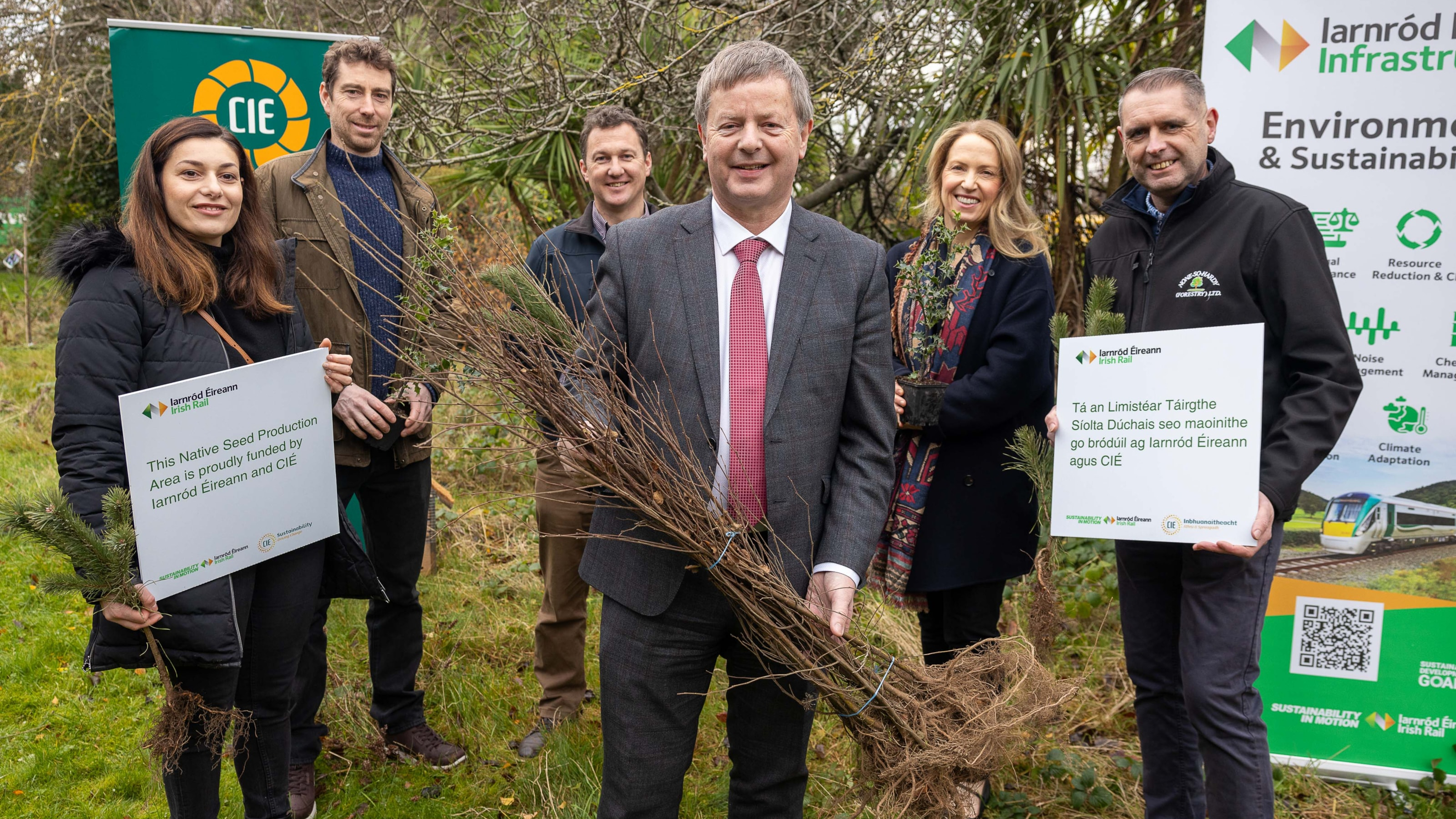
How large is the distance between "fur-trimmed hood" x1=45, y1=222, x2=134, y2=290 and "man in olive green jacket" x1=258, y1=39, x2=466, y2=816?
503 mm

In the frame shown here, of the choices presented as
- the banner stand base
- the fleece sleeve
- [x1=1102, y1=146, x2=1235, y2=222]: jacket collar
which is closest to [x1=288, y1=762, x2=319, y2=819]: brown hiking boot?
the fleece sleeve

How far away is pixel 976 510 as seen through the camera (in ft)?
8.76

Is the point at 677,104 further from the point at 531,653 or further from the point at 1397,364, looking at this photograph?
the point at 1397,364

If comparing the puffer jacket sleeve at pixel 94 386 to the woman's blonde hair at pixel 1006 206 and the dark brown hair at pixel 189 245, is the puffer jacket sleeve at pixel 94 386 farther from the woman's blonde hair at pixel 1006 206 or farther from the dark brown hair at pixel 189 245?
the woman's blonde hair at pixel 1006 206

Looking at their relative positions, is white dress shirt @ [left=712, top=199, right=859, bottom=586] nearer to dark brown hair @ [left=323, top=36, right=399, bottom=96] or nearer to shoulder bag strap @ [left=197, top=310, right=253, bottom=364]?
shoulder bag strap @ [left=197, top=310, right=253, bottom=364]

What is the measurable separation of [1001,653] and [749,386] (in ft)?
2.99

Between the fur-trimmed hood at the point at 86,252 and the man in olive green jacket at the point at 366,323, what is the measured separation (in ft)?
1.65

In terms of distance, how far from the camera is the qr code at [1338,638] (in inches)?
122

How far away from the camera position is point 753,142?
1761 mm

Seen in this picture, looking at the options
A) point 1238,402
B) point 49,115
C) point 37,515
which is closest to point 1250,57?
point 1238,402

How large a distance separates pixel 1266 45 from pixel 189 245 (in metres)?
3.10

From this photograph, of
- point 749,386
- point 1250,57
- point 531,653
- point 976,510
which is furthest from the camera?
point 531,653

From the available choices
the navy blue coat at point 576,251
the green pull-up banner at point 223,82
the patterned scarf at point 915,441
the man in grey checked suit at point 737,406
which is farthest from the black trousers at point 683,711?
the green pull-up banner at point 223,82

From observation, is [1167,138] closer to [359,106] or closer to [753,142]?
[753,142]
